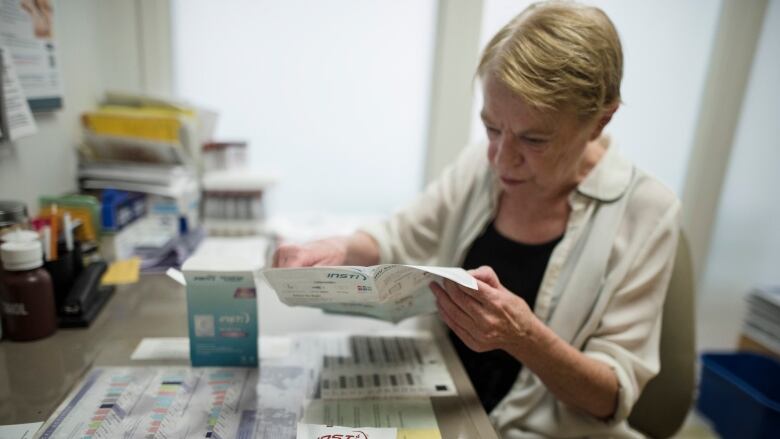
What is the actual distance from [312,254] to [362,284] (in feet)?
0.91

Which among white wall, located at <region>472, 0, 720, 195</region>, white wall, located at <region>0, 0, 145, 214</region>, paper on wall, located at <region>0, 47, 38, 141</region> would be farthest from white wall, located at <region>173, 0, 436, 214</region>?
paper on wall, located at <region>0, 47, 38, 141</region>

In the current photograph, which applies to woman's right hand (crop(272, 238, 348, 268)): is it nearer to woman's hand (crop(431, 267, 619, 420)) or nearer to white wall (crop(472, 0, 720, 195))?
woman's hand (crop(431, 267, 619, 420))

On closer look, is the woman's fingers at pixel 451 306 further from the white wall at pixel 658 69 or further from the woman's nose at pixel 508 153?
the white wall at pixel 658 69

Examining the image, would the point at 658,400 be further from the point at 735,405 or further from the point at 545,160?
the point at 735,405

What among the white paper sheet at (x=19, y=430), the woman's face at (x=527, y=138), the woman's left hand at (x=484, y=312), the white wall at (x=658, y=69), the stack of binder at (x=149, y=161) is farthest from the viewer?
the white wall at (x=658, y=69)

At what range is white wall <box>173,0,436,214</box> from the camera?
1.57 metres

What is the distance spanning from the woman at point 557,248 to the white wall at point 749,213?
115 cm

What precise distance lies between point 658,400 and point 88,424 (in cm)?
106

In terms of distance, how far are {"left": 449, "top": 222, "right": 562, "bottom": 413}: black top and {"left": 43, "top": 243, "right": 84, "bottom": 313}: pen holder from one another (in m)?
0.79

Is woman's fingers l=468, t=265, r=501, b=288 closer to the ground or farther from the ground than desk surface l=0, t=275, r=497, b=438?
farther from the ground

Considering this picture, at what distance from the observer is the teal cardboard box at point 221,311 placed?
721mm

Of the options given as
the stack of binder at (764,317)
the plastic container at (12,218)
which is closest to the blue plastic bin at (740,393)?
the stack of binder at (764,317)

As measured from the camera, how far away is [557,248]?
0.95 metres

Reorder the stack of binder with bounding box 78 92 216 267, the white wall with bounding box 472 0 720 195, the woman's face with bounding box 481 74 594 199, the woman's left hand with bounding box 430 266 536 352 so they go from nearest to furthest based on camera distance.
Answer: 1. the woman's left hand with bounding box 430 266 536 352
2. the woman's face with bounding box 481 74 594 199
3. the stack of binder with bounding box 78 92 216 267
4. the white wall with bounding box 472 0 720 195
